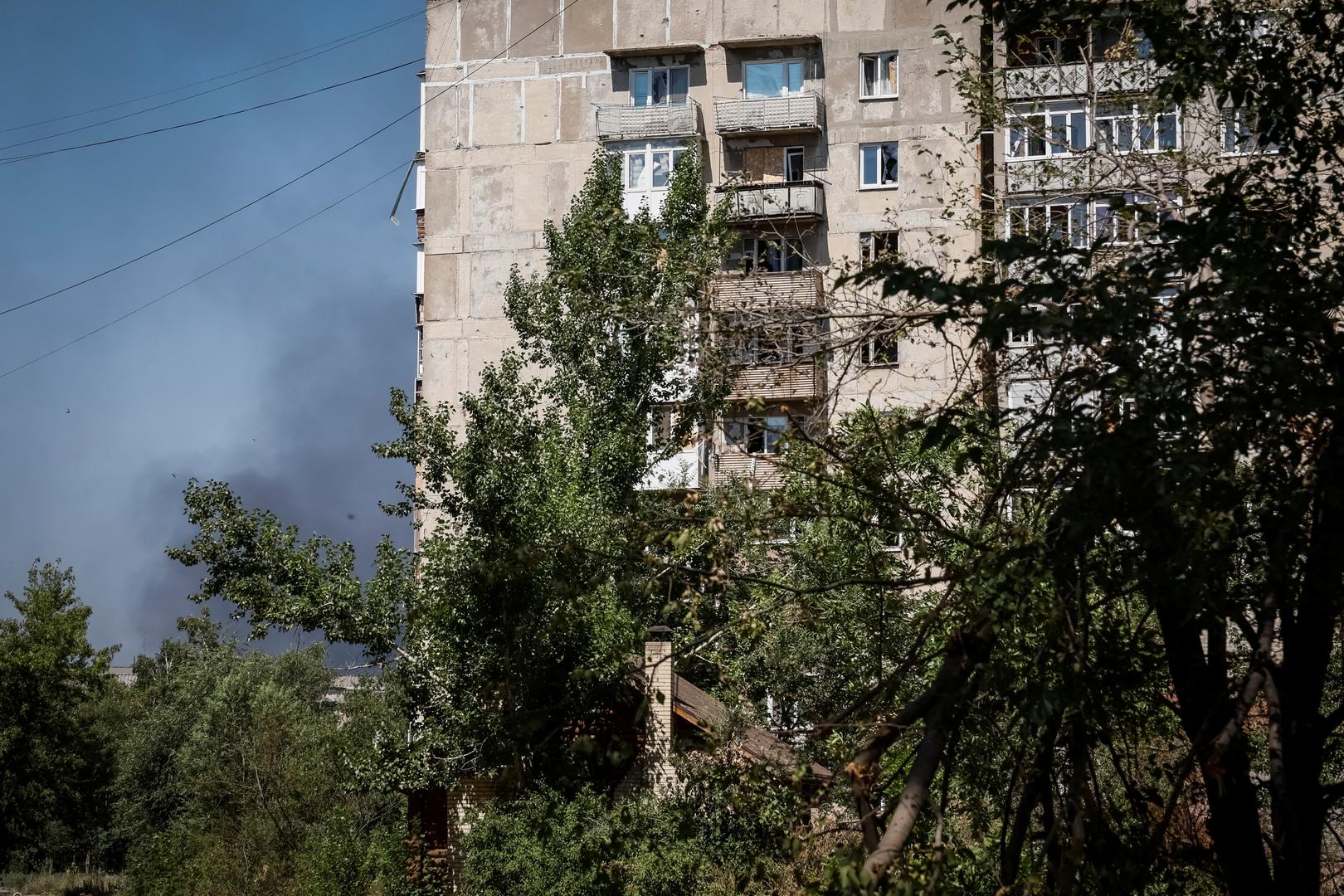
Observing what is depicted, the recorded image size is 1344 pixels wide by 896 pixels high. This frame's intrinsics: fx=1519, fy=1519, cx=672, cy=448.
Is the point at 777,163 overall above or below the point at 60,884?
above

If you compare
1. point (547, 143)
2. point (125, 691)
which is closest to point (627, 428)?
point (547, 143)

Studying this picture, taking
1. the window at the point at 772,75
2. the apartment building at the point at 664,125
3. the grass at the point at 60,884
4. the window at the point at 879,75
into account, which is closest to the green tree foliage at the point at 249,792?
the grass at the point at 60,884

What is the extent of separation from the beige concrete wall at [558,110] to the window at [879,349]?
2948 centimetres

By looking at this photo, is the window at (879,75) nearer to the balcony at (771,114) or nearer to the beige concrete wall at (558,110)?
the beige concrete wall at (558,110)

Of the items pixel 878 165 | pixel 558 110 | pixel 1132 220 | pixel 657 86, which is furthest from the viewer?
pixel 558 110

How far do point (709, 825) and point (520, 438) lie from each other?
28.4 ft

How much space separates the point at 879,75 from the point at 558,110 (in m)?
8.30

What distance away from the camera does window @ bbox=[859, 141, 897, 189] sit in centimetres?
3809

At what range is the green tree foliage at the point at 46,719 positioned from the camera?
146ft

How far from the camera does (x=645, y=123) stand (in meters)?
38.3

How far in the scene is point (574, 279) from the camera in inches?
336

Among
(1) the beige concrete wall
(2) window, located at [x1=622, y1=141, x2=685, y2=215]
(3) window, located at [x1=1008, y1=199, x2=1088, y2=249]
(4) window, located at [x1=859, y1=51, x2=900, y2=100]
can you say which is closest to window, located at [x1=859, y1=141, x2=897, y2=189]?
(1) the beige concrete wall

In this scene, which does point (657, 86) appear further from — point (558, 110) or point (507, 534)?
point (507, 534)

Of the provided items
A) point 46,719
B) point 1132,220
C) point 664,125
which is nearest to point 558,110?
point 664,125
